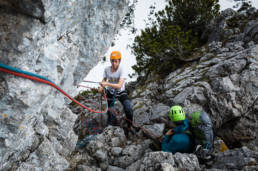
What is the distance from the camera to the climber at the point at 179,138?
437 centimetres

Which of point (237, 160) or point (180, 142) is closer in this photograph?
point (237, 160)

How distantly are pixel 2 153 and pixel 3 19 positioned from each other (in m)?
1.71

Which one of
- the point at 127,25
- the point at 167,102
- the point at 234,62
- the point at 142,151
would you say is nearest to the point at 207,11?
the point at 127,25

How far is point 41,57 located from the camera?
229 cm

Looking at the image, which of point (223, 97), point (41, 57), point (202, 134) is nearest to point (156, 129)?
point (202, 134)

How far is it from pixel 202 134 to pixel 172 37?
737 centimetres

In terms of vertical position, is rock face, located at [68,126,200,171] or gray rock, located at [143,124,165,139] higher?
gray rock, located at [143,124,165,139]

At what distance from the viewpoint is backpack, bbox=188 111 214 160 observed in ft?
12.8

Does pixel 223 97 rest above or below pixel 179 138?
above

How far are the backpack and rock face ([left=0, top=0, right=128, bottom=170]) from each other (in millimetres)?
3134

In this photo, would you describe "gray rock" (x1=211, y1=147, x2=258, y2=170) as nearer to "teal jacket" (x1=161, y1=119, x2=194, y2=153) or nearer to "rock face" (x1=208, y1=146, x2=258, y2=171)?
"rock face" (x1=208, y1=146, x2=258, y2=171)

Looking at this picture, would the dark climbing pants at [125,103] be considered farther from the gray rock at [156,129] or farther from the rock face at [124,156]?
the gray rock at [156,129]

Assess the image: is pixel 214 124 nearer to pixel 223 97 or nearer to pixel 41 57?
pixel 223 97

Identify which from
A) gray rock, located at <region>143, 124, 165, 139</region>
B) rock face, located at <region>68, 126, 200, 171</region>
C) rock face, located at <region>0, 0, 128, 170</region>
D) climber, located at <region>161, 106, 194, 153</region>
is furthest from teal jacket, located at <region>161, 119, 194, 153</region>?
rock face, located at <region>0, 0, 128, 170</region>
